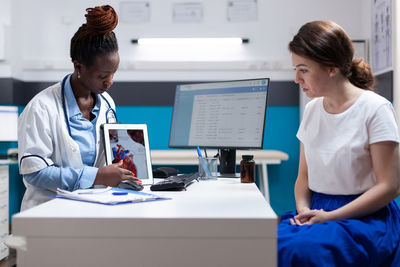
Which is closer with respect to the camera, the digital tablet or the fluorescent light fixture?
the digital tablet

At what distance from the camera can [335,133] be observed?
142 centimetres

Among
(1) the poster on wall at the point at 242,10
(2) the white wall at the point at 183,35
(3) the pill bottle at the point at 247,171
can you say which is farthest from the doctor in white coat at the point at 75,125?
(1) the poster on wall at the point at 242,10

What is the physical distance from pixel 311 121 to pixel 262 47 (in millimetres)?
2534

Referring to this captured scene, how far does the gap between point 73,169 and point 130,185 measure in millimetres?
236

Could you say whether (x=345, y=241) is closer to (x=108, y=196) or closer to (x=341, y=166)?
(x=341, y=166)

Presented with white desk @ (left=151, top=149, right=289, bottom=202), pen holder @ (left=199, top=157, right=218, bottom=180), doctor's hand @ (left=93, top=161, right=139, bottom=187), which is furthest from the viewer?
white desk @ (left=151, top=149, right=289, bottom=202)

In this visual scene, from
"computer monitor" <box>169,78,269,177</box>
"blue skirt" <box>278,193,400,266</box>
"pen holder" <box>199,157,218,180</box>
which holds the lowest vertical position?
"blue skirt" <box>278,193,400,266</box>

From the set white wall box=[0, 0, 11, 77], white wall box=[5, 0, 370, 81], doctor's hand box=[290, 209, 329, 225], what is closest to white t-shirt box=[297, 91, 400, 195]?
doctor's hand box=[290, 209, 329, 225]

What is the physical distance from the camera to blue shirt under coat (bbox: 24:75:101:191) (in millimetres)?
1472

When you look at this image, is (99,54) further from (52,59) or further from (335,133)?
(52,59)

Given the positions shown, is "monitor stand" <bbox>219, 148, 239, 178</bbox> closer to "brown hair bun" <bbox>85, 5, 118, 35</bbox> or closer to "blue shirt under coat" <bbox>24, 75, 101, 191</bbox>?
"blue shirt under coat" <bbox>24, 75, 101, 191</bbox>

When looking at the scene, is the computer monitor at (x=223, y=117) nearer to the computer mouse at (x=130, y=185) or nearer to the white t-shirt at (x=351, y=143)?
the white t-shirt at (x=351, y=143)

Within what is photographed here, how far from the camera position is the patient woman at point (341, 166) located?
46.6 inches

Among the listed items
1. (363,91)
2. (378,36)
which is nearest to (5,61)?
(378,36)
